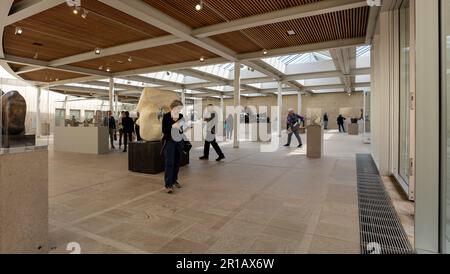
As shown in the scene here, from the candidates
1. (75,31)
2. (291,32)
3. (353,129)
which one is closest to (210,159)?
(291,32)

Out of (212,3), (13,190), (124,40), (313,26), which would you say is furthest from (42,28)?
(313,26)

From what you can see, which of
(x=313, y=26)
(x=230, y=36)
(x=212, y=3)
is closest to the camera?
(x=212, y=3)

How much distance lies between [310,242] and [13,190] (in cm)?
263

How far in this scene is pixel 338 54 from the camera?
36.9 feet

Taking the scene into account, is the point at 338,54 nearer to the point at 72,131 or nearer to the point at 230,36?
the point at 230,36

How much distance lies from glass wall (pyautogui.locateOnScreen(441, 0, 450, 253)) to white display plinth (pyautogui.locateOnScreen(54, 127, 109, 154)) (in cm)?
1003

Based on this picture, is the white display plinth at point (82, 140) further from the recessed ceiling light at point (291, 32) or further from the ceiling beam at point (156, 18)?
the recessed ceiling light at point (291, 32)

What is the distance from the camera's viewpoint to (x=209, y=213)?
326cm

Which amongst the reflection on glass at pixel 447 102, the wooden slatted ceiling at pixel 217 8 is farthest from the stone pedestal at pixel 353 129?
the reflection on glass at pixel 447 102

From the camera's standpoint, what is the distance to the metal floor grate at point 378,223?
236 cm

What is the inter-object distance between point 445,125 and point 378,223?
4.50ft

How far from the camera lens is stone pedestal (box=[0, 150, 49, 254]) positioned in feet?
6.20

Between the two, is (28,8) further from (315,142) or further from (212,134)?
(315,142)

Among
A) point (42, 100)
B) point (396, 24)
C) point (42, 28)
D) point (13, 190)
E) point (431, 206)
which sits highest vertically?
point (42, 28)
